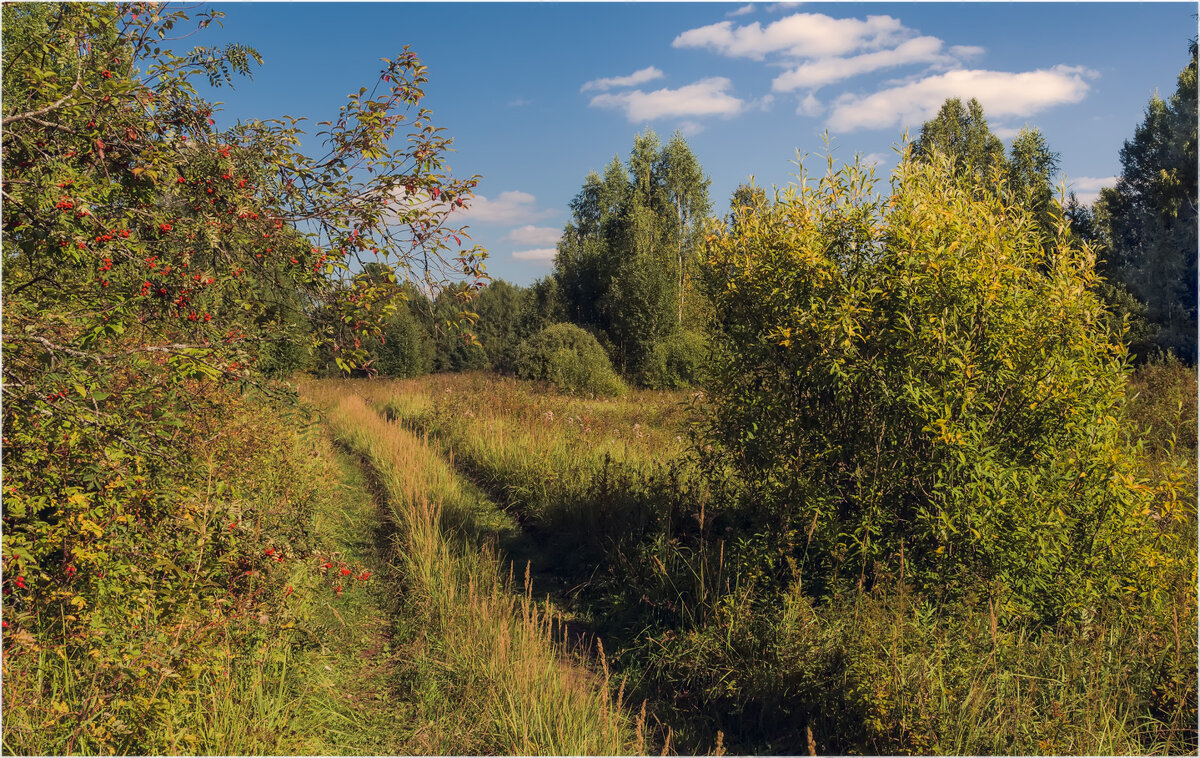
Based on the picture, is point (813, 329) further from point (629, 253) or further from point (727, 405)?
point (629, 253)

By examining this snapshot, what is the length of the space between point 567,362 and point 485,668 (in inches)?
636

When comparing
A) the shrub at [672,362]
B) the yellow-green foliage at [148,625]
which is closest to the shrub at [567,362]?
the shrub at [672,362]

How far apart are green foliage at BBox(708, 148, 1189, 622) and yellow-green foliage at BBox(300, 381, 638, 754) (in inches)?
67.6

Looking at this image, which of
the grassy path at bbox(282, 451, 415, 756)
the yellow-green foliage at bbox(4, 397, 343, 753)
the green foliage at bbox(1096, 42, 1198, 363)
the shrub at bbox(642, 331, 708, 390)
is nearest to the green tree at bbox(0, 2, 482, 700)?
the yellow-green foliage at bbox(4, 397, 343, 753)

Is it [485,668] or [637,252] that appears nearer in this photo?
[485,668]

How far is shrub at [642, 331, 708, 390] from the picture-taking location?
24000 mm

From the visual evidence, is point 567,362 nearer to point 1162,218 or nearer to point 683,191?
point 683,191

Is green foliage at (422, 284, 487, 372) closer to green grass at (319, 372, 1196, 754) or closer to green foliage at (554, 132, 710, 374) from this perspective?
green grass at (319, 372, 1196, 754)

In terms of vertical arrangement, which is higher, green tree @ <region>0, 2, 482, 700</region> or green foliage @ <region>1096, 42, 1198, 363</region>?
green foliage @ <region>1096, 42, 1198, 363</region>

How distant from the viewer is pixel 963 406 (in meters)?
3.60

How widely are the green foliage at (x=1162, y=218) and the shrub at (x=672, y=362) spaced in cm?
1312

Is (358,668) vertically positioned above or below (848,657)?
below

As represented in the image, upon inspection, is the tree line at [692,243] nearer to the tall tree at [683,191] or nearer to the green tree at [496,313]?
the tall tree at [683,191]

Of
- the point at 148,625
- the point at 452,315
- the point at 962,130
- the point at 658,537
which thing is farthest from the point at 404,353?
the point at 148,625
